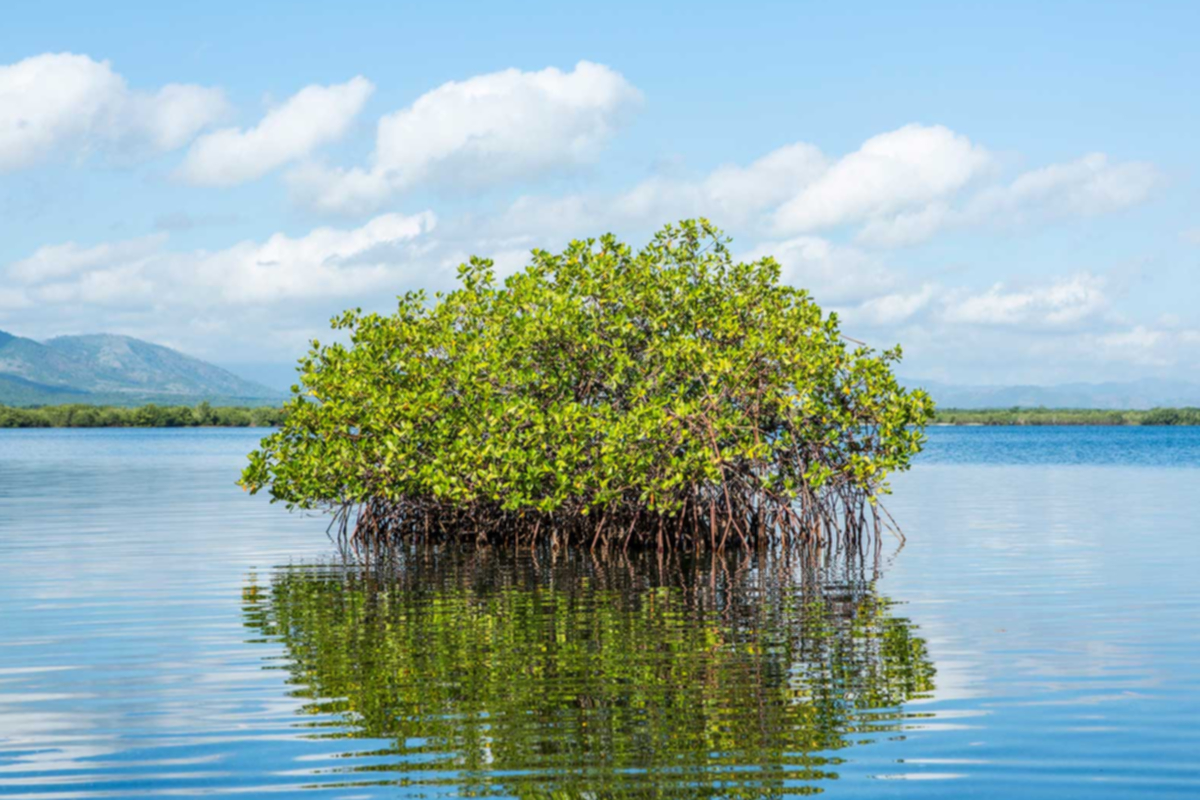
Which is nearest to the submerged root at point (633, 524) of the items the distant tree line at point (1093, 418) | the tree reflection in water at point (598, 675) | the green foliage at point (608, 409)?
the green foliage at point (608, 409)

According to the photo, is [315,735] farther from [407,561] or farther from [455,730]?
[407,561]

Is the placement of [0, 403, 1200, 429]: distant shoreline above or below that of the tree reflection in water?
above

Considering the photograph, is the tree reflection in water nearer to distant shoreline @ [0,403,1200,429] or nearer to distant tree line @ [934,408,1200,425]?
distant shoreline @ [0,403,1200,429]

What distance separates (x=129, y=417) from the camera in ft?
508

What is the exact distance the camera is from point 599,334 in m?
24.1

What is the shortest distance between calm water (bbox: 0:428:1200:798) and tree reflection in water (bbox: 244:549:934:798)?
0.13 ft

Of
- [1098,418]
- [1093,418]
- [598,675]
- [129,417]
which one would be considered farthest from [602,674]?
[1093,418]

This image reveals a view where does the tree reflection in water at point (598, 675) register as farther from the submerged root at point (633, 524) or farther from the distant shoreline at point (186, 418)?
the distant shoreline at point (186, 418)

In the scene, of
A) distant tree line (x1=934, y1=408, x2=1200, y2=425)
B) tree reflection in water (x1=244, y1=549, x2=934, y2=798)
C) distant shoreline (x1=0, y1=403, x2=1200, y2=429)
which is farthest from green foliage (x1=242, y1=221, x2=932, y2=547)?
distant tree line (x1=934, y1=408, x2=1200, y2=425)

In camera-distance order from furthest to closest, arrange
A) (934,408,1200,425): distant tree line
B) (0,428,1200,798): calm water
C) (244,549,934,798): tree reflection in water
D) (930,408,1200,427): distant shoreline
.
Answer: (930,408,1200,427): distant shoreline → (934,408,1200,425): distant tree line → (244,549,934,798): tree reflection in water → (0,428,1200,798): calm water

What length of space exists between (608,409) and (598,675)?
11.5m

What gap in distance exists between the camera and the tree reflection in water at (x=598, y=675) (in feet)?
29.0

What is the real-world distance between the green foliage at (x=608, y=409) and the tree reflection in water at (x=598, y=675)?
3.11m

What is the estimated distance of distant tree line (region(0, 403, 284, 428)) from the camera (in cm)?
14838
